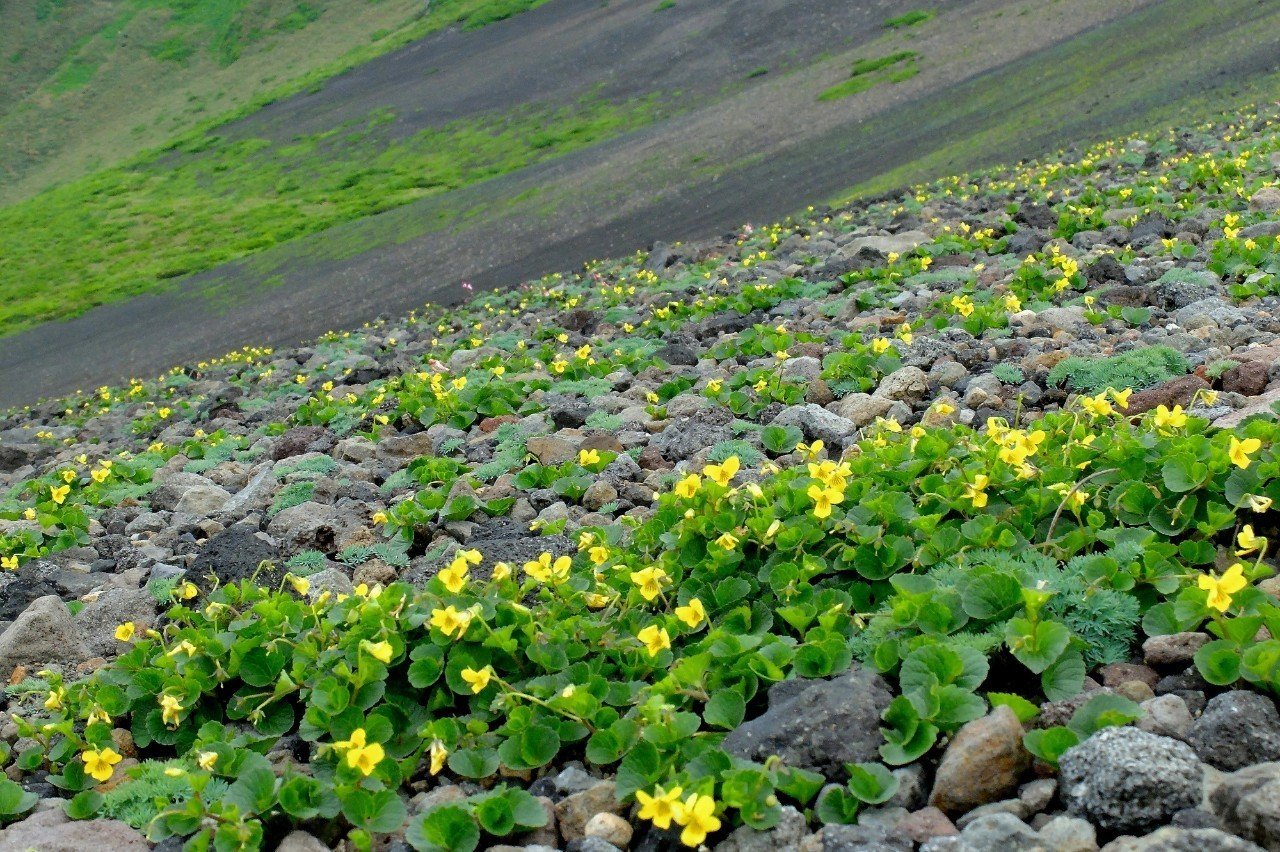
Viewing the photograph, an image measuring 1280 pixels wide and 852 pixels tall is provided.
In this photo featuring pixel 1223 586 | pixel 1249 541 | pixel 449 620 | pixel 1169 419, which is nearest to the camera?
pixel 1223 586

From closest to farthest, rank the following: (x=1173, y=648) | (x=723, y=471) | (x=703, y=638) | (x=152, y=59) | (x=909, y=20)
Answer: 1. (x=1173, y=648)
2. (x=703, y=638)
3. (x=723, y=471)
4. (x=909, y=20)
5. (x=152, y=59)

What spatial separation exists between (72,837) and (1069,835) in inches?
147

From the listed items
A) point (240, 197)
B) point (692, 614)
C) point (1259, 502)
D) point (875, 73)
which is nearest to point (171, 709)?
point (692, 614)

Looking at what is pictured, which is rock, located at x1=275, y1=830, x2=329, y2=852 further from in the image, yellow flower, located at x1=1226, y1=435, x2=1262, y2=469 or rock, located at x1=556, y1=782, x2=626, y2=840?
yellow flower, located at x1=1226, y1=435, x2=1262, y2=469

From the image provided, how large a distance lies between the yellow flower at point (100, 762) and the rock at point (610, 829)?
7.63ft

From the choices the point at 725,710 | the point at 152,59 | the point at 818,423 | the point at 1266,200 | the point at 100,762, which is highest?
the point at 152,59

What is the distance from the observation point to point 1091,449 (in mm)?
5129

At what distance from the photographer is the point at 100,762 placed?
455 cm

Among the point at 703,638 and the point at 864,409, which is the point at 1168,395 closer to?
the point at 864,409

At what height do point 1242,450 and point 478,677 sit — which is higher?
point 478,677

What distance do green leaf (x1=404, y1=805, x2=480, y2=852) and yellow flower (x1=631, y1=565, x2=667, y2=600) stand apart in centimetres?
145

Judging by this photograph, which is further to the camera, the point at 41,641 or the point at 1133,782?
the point at 41,641

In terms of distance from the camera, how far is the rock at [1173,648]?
3791 mm

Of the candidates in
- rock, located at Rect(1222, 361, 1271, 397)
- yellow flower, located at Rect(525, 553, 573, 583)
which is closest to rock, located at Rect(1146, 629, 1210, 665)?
yellow flower, located at Rect(525, 553, 573, 583)
